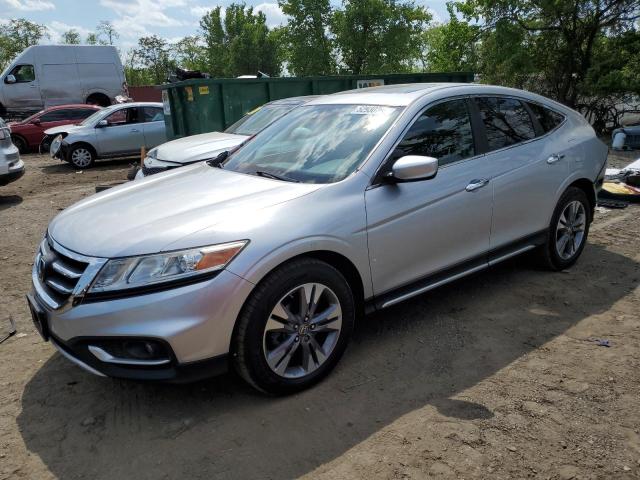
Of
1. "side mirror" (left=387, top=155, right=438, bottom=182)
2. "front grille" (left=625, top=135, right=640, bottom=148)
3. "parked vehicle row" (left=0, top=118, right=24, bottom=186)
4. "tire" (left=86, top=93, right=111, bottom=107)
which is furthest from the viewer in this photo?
"tire" (left=86, top=93, right=111, bottom=107)

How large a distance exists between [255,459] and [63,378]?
1.49 metres

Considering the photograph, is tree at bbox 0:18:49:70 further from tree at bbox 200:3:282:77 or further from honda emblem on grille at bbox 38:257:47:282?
honda emblem on grille at bbox 38:257:47:282

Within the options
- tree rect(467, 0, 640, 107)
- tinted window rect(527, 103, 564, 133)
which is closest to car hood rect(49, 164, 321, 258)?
tinted window rect(527, 103, 564, 133)

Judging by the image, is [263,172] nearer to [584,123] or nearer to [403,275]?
[403,275]

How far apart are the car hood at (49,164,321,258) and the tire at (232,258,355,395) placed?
0.34m

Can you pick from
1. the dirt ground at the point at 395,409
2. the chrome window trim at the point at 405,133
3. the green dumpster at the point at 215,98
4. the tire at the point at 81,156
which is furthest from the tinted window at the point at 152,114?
the chrome window trim at the point at 405,133

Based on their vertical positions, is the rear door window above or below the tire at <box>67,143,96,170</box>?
above

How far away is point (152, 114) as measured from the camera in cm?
1341

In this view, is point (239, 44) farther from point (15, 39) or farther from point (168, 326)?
point (168, 326)

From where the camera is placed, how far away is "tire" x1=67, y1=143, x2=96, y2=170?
12.8m

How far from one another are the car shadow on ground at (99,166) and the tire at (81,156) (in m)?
0.17

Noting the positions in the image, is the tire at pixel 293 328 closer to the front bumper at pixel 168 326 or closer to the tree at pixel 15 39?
the front bumper at pixel 168 326

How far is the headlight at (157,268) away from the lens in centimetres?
264

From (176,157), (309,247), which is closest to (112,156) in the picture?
(176,157)
